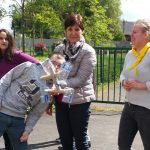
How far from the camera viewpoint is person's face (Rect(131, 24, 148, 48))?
12.0 feet

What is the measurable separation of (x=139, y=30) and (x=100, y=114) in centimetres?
435

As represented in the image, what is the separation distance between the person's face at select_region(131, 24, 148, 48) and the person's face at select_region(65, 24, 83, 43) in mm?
583

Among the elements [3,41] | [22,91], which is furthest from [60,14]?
[22,91]

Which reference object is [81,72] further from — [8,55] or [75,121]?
[8,55]

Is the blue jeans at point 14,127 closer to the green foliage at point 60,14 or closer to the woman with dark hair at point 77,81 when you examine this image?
the woman with dark hair at point 77,81

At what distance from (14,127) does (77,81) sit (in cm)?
81

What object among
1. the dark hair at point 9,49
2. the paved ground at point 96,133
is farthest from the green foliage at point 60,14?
the dark hair at point 9,49

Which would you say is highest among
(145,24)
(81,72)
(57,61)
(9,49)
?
(145,24)

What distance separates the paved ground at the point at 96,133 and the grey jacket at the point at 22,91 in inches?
82.7

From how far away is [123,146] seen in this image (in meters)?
3.99

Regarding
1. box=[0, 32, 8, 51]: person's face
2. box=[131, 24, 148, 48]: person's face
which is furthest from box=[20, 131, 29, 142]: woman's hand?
box=[131, 24, 148, 48]: person's face

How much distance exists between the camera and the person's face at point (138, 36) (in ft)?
12.0

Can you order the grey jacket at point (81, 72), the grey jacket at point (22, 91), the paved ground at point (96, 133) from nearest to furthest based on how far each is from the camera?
the grey jacket at point (22, 91), the grey jacket at point (81, 72), the paved ground at point (96, 133)

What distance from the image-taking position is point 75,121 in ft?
13.4
